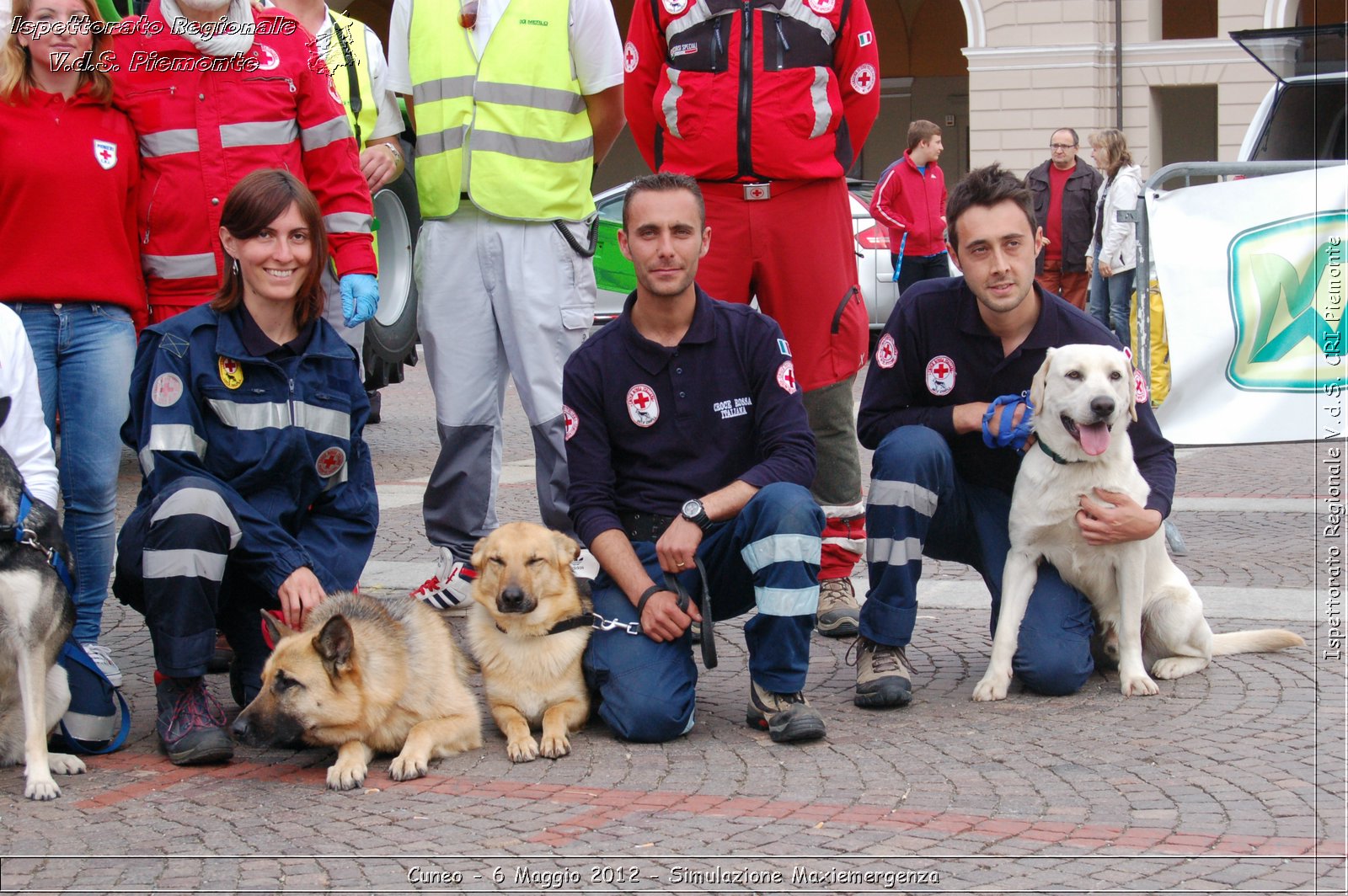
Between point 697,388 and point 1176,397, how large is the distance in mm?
2988

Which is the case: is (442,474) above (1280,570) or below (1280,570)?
above

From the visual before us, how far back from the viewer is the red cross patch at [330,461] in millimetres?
4426

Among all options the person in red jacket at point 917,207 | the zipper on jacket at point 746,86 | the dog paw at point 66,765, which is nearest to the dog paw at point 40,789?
the dog paw at point 66,765

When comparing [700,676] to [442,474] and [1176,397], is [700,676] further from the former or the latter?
[1176,397]

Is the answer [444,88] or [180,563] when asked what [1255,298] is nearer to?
[444,88]

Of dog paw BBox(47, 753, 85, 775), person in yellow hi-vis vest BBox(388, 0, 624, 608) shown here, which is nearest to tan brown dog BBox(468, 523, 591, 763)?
dog paw BBox(47, 753, 85, 775)

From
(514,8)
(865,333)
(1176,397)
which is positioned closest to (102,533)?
(514,8)

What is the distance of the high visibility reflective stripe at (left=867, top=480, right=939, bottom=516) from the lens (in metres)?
4.50

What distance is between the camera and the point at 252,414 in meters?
4.32

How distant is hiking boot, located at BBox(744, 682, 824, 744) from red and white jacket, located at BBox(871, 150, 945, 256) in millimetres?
10527

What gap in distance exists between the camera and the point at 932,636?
536 centimetres

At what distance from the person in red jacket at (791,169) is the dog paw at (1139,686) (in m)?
1.14

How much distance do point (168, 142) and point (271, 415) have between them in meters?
1.18

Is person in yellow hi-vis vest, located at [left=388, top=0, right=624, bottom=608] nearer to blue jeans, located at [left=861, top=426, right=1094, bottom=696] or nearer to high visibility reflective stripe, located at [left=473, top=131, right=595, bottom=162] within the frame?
high visibility reflective stripe, located at [left=473, top=131, right=595, bottom=162]
